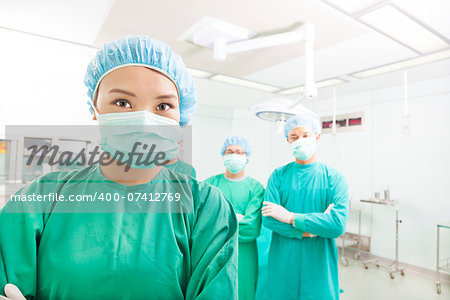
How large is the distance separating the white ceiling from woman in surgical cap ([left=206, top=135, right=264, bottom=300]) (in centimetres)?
96

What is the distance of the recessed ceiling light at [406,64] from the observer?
2867 millimetres

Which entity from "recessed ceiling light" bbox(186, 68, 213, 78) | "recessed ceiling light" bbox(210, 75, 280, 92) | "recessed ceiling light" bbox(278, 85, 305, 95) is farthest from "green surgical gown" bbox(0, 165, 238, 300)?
"recessed ceiling light" bbox(278, 85, 305, 95)

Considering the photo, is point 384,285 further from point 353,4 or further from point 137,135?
point 137,135

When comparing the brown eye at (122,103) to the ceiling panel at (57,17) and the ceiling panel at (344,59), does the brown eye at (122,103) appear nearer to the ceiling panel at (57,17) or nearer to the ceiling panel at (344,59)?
the ceiling panel at (57,17)

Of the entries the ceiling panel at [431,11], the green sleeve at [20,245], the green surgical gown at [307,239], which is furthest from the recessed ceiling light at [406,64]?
the green sleeve at [20,245]

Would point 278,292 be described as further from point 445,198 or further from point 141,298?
point 445,198

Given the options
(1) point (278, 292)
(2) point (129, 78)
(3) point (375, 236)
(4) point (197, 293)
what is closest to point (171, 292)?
(4) point (197, 293)

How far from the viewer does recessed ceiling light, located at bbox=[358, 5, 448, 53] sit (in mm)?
1979

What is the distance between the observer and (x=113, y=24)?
2.16 m

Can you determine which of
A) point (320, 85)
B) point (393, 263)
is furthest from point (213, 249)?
point (393, 263)

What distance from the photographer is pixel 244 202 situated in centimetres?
228

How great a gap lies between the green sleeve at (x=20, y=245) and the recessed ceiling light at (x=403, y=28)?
7.17 ft

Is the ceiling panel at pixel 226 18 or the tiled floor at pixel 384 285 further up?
the ceiling panel at pixel 226 18

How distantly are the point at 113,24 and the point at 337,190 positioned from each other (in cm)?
197
